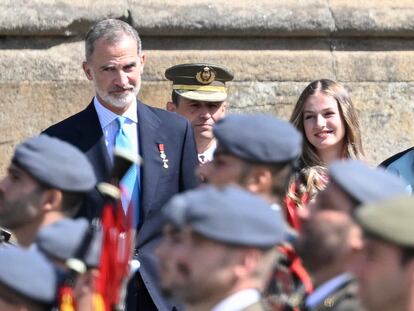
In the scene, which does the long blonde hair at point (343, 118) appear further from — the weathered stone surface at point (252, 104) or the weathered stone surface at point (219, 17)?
the weathered stone surface at point (219, 17)

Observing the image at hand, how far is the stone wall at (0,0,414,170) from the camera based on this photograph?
8781 millimetres

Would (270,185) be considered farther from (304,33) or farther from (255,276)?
(304,33)

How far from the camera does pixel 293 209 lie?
673 centimetres

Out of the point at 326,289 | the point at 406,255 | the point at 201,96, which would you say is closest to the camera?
the point at 406,255

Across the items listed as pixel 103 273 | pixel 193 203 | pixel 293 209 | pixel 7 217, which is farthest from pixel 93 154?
pixel 193 203

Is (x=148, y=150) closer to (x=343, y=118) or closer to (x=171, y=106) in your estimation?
(x=343, y=118)

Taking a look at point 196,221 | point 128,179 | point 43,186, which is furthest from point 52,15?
point 196,221

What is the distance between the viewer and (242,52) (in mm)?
9203

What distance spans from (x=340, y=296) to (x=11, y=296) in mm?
965

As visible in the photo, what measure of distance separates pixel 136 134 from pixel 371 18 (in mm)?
2442

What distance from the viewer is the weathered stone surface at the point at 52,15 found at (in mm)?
8742

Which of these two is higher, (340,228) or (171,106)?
(340,228)

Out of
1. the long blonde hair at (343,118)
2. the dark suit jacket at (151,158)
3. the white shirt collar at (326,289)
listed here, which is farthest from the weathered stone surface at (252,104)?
the white shirt collar at (326,289)

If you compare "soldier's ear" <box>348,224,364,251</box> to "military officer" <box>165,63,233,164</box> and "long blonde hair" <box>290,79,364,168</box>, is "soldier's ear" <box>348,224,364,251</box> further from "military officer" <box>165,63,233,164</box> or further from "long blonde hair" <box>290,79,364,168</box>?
"military officer" <box>165,63,233,164</box>
